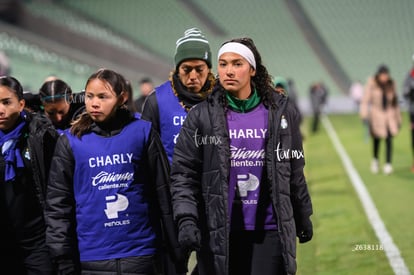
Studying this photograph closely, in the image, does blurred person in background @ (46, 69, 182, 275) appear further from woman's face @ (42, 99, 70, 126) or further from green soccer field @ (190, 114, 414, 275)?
green soccer field @ (190, 114, 414, 275)

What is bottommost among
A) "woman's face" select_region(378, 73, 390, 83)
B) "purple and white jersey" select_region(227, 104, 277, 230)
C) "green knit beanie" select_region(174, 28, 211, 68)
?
"woman's face" select_region(378, 73, 390, 83)

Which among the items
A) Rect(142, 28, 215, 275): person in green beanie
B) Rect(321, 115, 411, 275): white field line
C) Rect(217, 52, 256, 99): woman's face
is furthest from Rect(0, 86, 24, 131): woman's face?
Rect(321, 115, 411, 275): white field line

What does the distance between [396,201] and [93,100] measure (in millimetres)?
7878

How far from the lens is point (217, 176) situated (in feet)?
14.0

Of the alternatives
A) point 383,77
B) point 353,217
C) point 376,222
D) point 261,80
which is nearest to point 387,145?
point 383,77

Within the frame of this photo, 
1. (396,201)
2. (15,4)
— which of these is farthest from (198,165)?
(15,4)

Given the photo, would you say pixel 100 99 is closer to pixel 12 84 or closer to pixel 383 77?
pixel 12 84

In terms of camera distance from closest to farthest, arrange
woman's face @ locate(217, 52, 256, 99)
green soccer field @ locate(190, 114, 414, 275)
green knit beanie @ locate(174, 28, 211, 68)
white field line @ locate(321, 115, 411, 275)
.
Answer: woman's face @ locate(217, 52, 256, 99) < green knit beanie @ locate(174, 28, 211, 68) < white field line @ locate(321, 115, 411, 275) < green soccer field @ locate(190, 114, 414, 275)

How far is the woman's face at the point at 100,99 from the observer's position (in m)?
4.38

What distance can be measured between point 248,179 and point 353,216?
643cm

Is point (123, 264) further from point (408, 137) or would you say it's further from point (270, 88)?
point (408, 137)

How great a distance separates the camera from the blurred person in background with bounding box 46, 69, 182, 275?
433 cm

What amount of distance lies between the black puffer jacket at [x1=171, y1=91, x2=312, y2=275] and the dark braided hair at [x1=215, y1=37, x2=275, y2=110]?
4 cm

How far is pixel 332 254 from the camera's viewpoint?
8.19 meters
